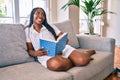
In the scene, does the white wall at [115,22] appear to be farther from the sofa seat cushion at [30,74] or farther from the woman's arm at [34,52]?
the sofa seat cushion at [30,74]

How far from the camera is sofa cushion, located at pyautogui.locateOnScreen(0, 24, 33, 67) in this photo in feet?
5.95

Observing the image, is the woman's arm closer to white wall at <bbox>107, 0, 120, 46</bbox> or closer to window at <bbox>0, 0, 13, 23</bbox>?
window at <bbox>0, 0, 13, 23</bbox>

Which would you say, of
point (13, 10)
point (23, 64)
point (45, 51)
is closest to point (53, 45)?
point (45, 51)

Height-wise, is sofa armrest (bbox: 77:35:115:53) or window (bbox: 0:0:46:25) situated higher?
window (bbox: 0:0:46:25)

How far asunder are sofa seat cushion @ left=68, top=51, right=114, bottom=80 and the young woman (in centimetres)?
6

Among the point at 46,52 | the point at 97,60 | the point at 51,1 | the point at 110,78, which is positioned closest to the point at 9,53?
the point at 46,52

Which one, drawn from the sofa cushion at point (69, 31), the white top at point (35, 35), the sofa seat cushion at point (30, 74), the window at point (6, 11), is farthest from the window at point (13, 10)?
the sofa seat cushion at point (30, 74)

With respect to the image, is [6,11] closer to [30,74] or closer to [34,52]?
[34,52]

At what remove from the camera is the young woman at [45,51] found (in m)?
1.75

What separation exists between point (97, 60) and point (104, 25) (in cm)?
345

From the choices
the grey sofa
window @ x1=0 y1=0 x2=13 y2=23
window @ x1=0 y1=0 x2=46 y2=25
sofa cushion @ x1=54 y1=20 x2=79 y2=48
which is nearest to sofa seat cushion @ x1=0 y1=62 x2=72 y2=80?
the grey sofa

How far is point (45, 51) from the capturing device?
1.87m

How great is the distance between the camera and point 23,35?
2031mm

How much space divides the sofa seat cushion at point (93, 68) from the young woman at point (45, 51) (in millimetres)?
63
